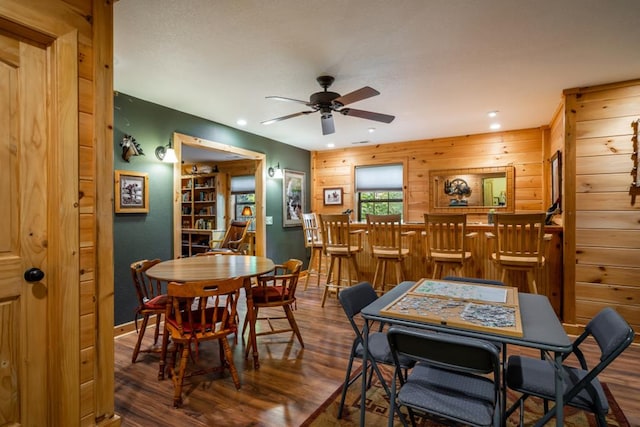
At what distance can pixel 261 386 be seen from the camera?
2.36 meters

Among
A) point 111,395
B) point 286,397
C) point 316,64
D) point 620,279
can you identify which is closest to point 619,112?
point 620,279

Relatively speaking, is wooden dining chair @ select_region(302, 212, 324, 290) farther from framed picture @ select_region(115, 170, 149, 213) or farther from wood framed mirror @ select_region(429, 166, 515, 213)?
framed picture @ select_region(115, 170, 149, 213)

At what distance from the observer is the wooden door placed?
1.50 meters

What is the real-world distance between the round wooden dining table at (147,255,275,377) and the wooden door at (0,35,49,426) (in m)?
0.85

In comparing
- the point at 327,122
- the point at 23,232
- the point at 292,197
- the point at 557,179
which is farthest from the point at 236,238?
the point at 557,179

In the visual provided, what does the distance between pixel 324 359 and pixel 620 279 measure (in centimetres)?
298

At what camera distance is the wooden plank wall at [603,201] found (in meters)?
3.16

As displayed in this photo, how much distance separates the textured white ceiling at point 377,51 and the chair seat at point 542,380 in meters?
2.10

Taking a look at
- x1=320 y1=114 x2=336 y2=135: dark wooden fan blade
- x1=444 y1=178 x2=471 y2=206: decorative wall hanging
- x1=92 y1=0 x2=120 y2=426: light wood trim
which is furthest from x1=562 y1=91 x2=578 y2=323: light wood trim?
Answer: x1=92 y1=0 x2=120 y2=426: light wood trim

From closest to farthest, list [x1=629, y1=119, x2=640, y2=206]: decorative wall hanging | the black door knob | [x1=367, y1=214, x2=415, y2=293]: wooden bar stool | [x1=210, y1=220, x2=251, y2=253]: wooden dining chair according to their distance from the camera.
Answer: the black door knob, [x1=629, y1=119, x2=640, y2=206]: decorative wall hanging, [x1=367, y1=214, x2=415, y2=293]: wooden bar stool, [x1=210, y1=220, x2=251, y2=253]: wooden dining chair

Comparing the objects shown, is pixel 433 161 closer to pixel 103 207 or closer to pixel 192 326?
pixel 192 326

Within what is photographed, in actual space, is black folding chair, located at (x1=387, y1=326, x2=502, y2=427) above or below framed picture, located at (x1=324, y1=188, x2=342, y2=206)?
below

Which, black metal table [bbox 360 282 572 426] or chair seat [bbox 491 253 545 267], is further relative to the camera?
chair seat [bbox 491 253 545 267]

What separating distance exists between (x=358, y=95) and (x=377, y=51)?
36cm
